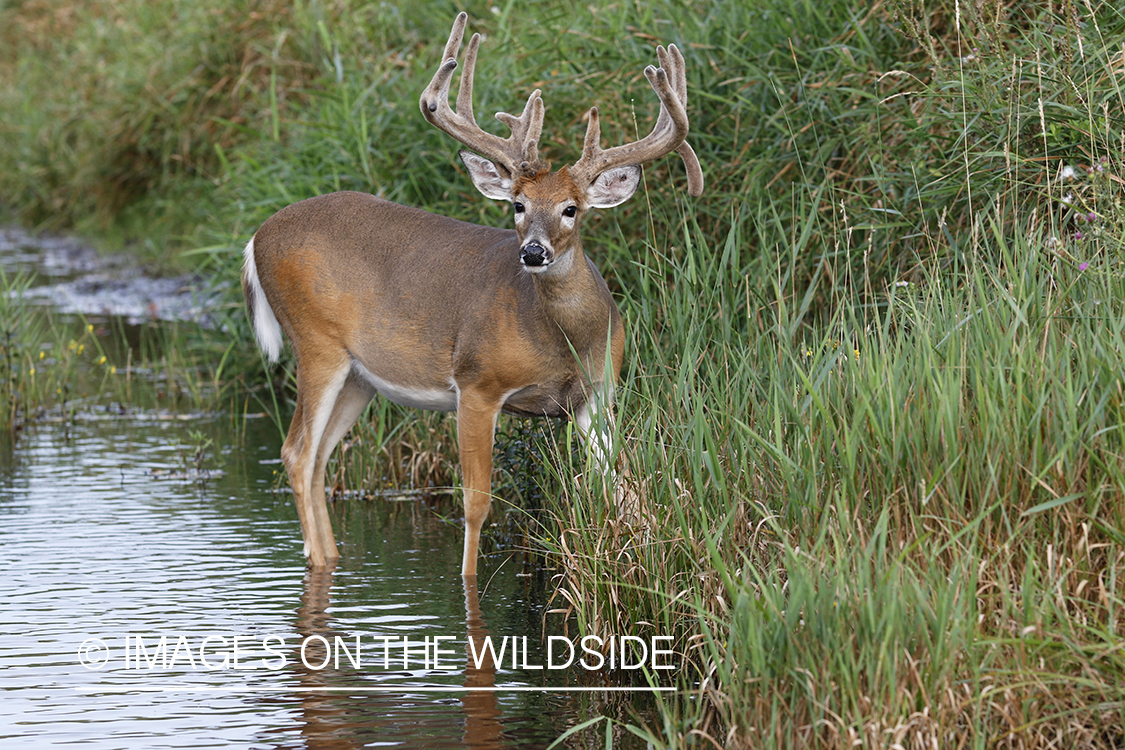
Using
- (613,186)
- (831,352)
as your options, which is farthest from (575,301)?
(831,352)

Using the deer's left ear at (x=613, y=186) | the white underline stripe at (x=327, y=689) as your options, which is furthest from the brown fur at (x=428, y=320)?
the white underline stripe at (x=327, y=689)

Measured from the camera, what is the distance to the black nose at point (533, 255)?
231 inches

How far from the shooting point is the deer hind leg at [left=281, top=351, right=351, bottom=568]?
7113 mm

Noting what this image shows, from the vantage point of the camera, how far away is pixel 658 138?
6375mm

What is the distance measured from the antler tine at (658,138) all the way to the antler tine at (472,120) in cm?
21

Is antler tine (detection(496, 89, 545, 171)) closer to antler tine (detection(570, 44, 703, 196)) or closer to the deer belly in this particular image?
antler tine (detection(570, 44, 703, 196))

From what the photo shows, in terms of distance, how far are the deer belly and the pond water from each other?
68cm

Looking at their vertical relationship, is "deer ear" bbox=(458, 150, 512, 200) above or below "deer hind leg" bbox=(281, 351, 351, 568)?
above

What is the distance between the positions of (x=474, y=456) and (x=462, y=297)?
2.30 ft

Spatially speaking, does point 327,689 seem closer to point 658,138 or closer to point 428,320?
point 428,320

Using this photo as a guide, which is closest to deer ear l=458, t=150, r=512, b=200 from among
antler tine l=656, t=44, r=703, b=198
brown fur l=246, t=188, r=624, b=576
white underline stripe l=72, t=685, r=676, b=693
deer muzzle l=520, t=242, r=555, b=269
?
brown fur l=246, t=188, r=624, b=576

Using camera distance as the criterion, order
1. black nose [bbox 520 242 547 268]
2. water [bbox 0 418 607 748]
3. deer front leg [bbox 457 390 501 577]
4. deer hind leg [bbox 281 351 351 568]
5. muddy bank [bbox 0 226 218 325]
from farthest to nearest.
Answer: muddy bank [bbox 0 226 218 325] < deer hind leg [bbox 281 351 351 568] < deer front leg [bbox 457 390 501 577] < black nose [bbox 520 242 547 268] < water [bbox 0 418 607 748]

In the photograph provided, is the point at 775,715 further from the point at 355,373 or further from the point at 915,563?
the point at 355,373

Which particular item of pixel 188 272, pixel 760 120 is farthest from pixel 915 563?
pixel 188 272
